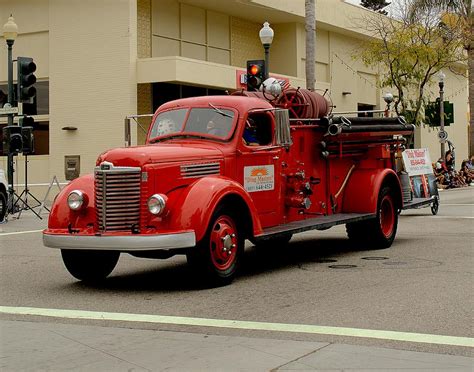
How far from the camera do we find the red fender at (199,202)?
9117 millimetres

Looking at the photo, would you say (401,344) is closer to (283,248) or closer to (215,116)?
(215,116)

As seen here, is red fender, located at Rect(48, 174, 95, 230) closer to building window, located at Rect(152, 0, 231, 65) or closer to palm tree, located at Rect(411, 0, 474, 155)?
building window, located at Rect(152, 0, 231, 65)

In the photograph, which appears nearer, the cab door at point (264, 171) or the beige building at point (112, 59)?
the cab door at point (264, 171)

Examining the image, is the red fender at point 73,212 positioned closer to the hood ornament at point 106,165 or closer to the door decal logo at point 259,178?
the hood ornament at point 106,165

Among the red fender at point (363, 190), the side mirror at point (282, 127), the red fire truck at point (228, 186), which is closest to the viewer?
the red fire truck at point (228, 186)

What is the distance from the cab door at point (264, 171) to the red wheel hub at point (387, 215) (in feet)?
9.37

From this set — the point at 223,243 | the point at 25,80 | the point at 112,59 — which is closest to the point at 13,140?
the point at 25,80

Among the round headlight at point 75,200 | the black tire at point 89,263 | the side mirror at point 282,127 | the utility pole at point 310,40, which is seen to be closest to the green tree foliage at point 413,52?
the utility pole at point 310,40

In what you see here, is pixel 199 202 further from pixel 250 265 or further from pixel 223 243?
pixel 250 265

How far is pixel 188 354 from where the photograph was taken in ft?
20.9

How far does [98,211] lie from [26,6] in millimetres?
24886

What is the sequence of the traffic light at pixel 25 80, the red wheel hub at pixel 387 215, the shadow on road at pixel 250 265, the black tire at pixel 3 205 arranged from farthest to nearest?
the traffic light at pixel 25 80
the black tire at pixel 3 205
the red wheel hub at pixel 387 215
the shadow on road at pixel 250 265

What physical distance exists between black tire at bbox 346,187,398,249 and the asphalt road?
227 millimetres

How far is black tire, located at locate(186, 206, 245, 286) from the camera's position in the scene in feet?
30.7
